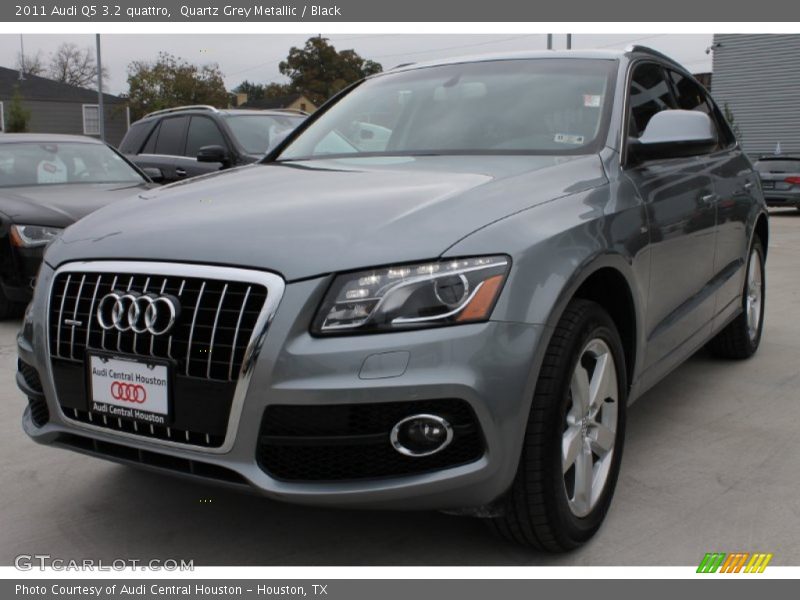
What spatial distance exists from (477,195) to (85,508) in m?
1.81

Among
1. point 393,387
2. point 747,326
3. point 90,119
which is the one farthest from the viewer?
point 90,119

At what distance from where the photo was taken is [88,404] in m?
2.77

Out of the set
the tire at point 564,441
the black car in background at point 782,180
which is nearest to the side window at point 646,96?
the tire at point 564,441

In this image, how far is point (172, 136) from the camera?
34.2 feet

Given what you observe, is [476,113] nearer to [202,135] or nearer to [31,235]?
[31,235]

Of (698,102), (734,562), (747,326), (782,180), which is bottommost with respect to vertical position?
(734,562)

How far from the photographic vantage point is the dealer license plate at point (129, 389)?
2.60m

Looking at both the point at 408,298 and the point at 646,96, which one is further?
the point at 646,96

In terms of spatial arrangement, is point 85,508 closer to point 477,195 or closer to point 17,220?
point 477,195

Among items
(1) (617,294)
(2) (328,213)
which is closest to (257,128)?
(1) (617,294)

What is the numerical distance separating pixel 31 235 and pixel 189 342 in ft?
15.5

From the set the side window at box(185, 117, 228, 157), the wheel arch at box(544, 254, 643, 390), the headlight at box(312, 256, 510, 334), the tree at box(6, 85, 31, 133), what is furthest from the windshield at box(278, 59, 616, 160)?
the tree at box(6, 85, 31, 133)

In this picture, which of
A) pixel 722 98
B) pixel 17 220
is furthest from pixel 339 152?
pixel 722 98
